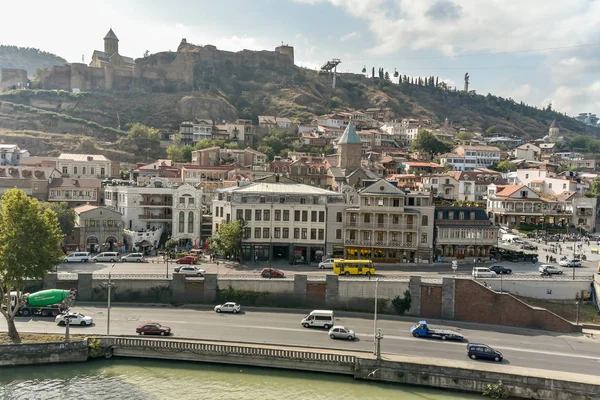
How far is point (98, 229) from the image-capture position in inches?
2051

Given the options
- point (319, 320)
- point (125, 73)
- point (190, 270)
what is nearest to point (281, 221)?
point (190, 270)

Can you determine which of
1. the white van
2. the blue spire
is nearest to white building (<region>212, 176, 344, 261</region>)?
the white van

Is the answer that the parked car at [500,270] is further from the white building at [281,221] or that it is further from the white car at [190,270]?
the white car at [190,270]

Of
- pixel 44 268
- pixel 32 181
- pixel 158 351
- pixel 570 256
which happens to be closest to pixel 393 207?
pixel 570 256

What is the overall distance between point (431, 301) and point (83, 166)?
5600 centimetres

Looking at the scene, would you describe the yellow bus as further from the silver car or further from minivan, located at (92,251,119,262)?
minivan, located at (92,251,119,262)

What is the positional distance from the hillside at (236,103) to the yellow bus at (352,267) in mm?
68301

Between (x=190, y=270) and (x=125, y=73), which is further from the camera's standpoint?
(x=125, y=73)

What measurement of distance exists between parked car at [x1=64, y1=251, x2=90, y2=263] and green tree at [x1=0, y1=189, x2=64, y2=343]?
14006 millimetres

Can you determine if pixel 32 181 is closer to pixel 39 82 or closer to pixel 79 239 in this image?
pixel 79 239

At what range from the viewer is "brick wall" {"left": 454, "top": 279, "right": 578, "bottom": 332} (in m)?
37.2

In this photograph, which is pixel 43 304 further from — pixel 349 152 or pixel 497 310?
pixel 349 152

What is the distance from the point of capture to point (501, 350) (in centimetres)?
3206

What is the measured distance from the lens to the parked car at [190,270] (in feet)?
134
